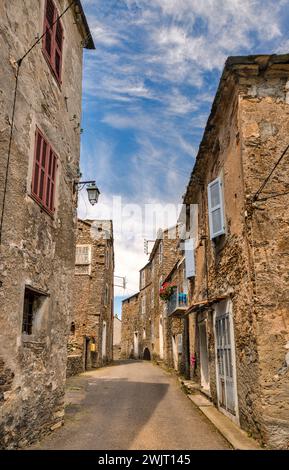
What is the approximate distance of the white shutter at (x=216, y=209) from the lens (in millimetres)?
8741

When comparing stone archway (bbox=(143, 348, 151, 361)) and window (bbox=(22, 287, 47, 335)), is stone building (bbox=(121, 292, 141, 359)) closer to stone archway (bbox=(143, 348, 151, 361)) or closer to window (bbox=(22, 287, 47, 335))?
stone archway (bbox=(143, 348, 151, 361))

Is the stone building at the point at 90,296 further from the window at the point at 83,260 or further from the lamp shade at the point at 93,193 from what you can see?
the lamp shade at the point at 93,193

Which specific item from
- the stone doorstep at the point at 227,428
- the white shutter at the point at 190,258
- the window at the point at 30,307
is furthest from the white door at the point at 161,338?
the window at the point at 30,307

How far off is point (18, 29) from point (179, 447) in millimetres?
7463

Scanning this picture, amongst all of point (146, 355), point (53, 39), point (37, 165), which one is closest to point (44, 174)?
point (37, 165)

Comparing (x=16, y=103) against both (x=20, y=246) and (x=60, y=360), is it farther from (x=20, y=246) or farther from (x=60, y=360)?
(x=60, y=360)

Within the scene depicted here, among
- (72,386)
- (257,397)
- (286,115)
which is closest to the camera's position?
(257,397)

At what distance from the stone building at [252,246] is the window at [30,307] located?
3.79 metres

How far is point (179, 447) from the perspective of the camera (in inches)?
249

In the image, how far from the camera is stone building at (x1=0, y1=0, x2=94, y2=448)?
5.94 metres

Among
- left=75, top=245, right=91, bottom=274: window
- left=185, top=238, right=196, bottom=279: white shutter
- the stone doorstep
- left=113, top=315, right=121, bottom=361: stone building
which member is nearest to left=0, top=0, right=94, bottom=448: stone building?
the stone doorstep

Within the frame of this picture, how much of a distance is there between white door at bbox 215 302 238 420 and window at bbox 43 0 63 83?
631 centimetres

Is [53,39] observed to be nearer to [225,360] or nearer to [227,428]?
[225,360]
